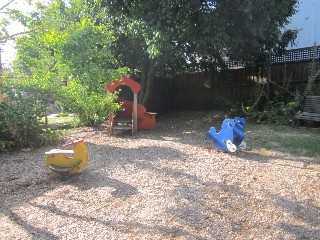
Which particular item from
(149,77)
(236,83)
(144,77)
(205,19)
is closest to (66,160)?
(205,19)

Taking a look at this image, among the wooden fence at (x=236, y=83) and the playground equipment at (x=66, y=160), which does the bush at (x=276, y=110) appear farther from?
the playground equipment at (x=66, y=160)

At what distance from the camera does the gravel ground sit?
3.19 metres

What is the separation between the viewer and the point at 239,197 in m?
3.95

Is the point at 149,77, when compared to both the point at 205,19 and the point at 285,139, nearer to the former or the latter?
the point at 205,19

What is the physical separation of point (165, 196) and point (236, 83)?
32.3 feet

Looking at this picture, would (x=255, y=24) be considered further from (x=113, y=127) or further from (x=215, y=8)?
(x=113, y=127)

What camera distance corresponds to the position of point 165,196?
399cm

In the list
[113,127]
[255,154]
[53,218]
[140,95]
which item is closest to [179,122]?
[140,95]

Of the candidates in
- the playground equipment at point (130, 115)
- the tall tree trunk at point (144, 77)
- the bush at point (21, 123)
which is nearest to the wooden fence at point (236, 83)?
the tall tree trunk at point (144, 77)

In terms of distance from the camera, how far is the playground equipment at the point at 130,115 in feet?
28.0

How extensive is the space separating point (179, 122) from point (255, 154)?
16.8 feet

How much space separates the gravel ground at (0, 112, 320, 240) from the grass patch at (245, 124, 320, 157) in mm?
505

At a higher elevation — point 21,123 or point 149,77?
point 149,77

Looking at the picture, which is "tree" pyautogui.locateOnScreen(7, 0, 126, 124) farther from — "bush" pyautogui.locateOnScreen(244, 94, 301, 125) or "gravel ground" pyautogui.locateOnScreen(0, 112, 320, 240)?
"bush" pyautogui.locateOnScreen(244, 94, 301, 125)
